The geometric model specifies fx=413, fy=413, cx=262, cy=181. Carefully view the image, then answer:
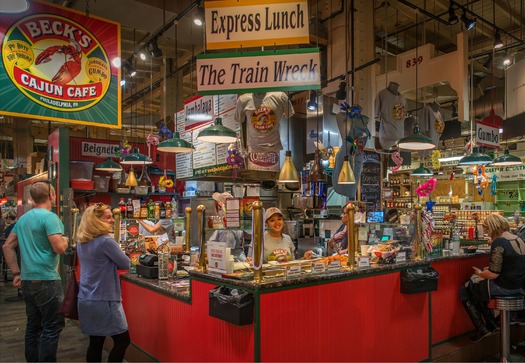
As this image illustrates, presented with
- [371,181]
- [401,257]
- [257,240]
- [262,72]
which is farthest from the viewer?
[371,181]

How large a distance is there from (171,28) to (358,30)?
387 cm

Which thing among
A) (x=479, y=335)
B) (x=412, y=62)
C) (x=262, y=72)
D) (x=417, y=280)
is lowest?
(x=479, y=335)

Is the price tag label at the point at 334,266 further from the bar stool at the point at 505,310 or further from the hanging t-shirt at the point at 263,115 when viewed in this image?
the hanging t-shirt at the point at 263,115

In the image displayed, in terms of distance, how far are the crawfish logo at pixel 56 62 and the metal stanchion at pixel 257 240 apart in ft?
8.23

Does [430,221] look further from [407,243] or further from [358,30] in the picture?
[358,30]

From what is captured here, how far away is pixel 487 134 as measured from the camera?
8008mm

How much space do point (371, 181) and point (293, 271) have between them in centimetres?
547

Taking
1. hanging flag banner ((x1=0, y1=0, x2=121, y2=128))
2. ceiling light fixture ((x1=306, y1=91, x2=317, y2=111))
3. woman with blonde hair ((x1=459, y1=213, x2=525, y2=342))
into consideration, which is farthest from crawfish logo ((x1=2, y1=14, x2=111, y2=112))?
woman with blonde hair ((x1=459, y1=213, x2=525, y2=342))

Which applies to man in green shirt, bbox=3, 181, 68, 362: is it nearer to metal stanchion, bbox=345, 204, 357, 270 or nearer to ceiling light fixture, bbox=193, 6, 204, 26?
metal stanchion, bbox=345, 204, 357, 270

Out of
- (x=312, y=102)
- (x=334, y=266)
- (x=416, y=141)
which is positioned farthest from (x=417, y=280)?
(x=312, y=102)

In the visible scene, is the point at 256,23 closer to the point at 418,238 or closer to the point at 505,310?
the point at 418,238

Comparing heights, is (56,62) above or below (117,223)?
above

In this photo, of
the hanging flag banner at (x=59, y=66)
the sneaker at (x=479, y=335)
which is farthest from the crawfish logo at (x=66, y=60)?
the sneaker at (x=479, y=335)

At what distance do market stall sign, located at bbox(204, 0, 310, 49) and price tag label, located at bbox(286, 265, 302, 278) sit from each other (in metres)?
1.94
